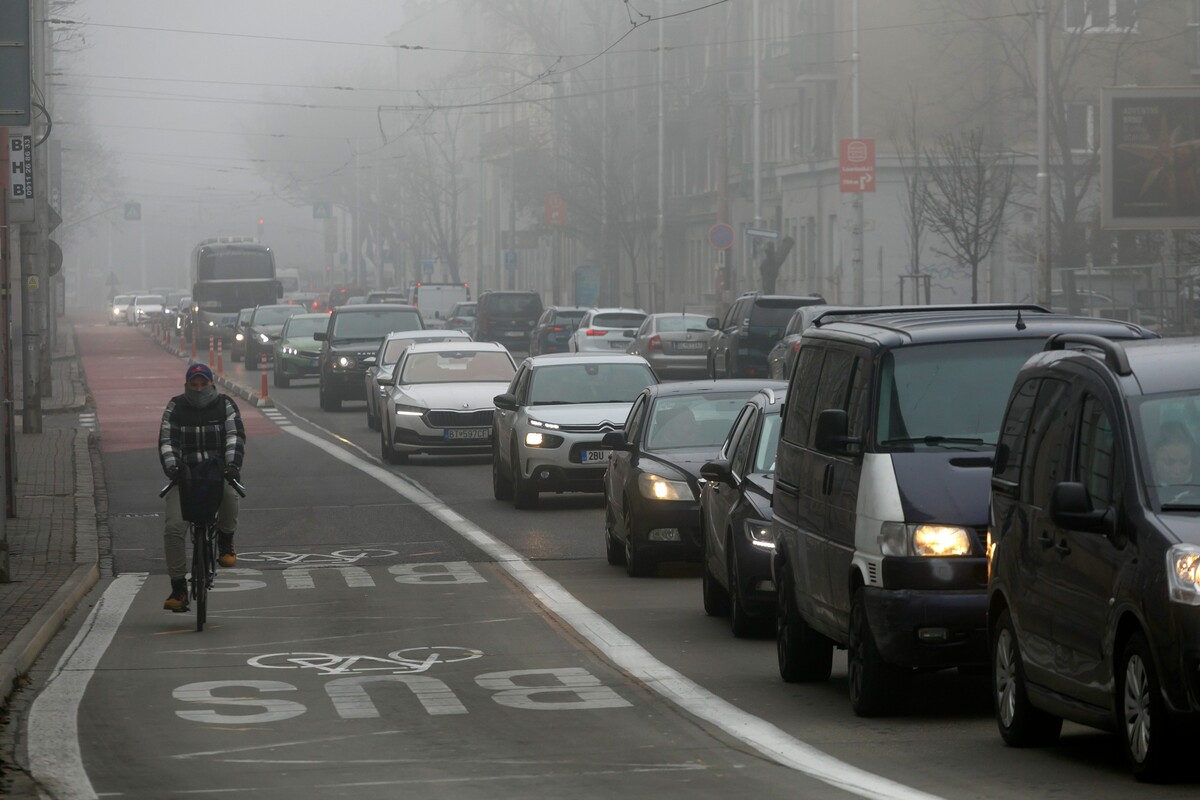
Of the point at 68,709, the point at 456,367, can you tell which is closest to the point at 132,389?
the point at 456,367

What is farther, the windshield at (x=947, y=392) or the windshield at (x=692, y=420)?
the windshield at (x=692, y=420)

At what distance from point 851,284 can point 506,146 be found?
38937 mm

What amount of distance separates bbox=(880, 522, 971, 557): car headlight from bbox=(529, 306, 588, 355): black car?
4665 cm

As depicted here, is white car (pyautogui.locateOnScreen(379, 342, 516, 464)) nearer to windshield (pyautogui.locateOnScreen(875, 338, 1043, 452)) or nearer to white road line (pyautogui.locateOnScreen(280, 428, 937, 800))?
white road line (pyautogui.locateOnScreen(280, 428, 937, 800))

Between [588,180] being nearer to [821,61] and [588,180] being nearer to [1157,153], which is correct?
[821,61]

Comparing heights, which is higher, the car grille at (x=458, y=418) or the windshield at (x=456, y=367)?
the windshield at (x=456, y=367)

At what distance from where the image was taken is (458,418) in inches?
1104

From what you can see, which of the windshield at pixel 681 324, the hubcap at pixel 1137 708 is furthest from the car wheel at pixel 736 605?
the windshield at pixel 681 324

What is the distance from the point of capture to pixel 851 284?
67750 mm

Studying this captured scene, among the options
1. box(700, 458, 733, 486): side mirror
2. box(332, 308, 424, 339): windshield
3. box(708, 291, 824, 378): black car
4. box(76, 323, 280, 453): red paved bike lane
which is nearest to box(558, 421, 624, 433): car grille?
box(700, 458, 733, 486): side mirror

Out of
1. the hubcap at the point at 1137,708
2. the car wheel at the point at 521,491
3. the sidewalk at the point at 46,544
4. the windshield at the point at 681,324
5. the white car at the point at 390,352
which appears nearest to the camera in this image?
the hubcap at the point at 1137,708

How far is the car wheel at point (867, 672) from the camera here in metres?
9.55

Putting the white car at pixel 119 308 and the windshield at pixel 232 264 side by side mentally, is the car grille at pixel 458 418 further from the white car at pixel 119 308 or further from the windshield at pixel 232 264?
the white car at pixel 119 308

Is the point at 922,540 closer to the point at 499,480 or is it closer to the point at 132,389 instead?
the point at 499,480
